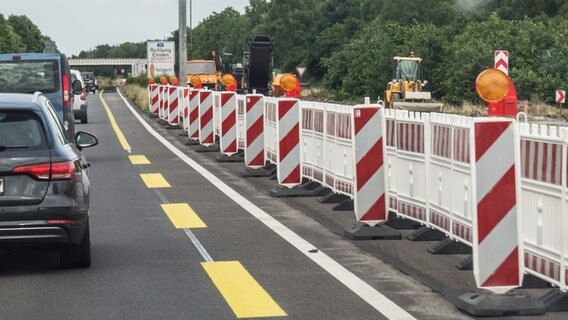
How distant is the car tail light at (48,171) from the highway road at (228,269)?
0.77 metres

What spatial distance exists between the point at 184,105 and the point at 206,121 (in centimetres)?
669

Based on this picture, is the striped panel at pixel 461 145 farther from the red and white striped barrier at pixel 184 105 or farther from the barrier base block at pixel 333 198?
the red and white striped barrier at pixel 184 105

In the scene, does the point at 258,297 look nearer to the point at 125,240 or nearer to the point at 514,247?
the point at 514,247

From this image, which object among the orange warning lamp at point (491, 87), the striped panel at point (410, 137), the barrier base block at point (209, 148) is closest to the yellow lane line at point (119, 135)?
the barrier base block at point (209, 148)

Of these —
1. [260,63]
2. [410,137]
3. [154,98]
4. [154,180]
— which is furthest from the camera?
[260,63]

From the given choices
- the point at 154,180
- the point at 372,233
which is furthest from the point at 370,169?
the point at 154,180

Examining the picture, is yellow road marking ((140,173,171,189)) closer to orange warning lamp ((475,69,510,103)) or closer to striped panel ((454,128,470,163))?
striped panel ((454,128,470,163))

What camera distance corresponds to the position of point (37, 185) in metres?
9.84

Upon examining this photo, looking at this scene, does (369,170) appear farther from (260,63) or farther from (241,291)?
(260,63)

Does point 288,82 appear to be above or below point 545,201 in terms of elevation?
above

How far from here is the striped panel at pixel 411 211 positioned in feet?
41.3

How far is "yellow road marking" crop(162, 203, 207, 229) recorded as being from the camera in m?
13.5

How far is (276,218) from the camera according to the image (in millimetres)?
14195

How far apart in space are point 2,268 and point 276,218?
4161 millimetres
